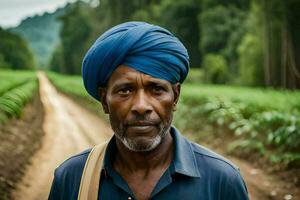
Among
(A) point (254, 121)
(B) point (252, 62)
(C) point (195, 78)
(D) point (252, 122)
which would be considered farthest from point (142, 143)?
(C) point (195, 78)

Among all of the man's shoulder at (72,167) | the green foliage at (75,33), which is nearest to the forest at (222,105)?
the man's shoulder at (72,167)

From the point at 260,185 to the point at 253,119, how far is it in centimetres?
315

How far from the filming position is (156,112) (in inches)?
78.3

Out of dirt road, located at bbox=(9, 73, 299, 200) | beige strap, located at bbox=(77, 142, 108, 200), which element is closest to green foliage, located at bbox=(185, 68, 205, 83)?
dirt road, located at bbox=(9, 73, 299, 200)

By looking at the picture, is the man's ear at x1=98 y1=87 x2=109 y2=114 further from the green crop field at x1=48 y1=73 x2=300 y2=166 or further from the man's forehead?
the green crop field at x1=48 y1=73 x2=300 y2=166

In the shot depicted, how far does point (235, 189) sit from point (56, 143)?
394 inches

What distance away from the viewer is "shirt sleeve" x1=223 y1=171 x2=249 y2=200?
6.24 feet

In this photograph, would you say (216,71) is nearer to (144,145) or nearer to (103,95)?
(103,95)

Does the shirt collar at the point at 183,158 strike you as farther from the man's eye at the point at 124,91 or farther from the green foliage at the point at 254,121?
the green foliage at the point at 254,121

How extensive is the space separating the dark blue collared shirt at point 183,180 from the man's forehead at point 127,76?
287mm

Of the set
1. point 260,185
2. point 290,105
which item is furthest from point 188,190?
point 290,105

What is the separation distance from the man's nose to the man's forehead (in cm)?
6

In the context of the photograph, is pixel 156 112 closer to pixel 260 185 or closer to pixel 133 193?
pixel 133 193

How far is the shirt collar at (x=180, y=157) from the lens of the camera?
6.29 ft
